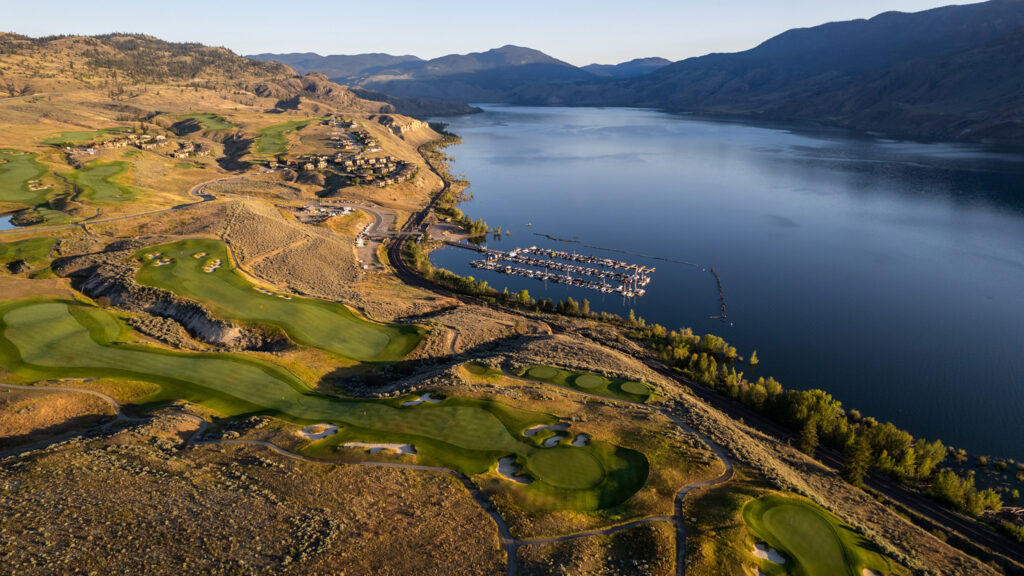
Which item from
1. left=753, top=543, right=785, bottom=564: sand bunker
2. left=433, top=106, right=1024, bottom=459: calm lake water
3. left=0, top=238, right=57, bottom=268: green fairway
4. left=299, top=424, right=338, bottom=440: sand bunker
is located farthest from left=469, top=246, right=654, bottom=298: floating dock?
left=0, top=238, right=57, bottom=268: green fairway

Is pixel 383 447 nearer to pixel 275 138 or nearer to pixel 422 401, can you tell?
pixel 422 401

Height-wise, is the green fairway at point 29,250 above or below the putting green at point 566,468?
above

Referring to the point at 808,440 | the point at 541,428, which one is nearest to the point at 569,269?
the point at 808,440

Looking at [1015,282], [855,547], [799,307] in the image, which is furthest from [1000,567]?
[1015,282]

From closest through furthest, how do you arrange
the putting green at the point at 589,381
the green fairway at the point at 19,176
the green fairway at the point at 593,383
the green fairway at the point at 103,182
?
1. the green fairway at the point at 593,383
2. the putting green at the point at 589,381
3. the green fairway at the point at 19,176
4. the green fairway at the point at 103,182

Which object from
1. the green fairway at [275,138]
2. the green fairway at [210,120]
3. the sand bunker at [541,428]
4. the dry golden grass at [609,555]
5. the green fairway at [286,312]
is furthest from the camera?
the green fairway at [210,120]

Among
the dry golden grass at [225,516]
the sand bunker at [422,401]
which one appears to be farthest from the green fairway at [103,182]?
the sand bunker at [422,401]

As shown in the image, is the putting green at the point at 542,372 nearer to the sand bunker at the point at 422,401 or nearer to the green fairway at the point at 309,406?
the green fairway at the point at 309,406
